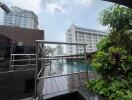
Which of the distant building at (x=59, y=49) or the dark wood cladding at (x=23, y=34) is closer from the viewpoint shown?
the distant building at (x=59, y=49)

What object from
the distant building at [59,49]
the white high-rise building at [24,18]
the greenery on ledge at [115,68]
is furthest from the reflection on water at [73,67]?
the white high-rise building at [24,18]

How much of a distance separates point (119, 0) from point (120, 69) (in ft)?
4.51

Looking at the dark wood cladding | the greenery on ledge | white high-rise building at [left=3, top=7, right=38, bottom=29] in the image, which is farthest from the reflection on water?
white high-rise building at [left=3, top=7, right=38, bottom=29]

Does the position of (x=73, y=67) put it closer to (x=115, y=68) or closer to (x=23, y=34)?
(x=115, y=68)

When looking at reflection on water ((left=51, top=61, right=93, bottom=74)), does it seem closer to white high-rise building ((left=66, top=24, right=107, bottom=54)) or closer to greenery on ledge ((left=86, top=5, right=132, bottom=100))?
greenery on ledge ((left=86, top=5, right=132, bottom=100))

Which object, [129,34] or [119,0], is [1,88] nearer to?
[119,0]

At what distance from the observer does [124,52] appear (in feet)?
8.73

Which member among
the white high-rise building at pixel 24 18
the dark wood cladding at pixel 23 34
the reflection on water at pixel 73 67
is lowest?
the reflection on water at pixel 73 67

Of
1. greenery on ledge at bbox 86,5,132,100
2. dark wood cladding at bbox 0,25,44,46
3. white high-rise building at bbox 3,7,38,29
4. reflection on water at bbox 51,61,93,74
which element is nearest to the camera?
greenery on ledge at bbox 86,5,132,100

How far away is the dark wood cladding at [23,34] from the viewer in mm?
14830

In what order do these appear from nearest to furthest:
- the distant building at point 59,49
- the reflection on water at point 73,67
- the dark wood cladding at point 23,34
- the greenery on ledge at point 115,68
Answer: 1. the greenery on ledge at point 115,68
2. the distant building at point 59,49
3. the reflection on water at point 73,67
4. the dark wood cladding at point 23,34

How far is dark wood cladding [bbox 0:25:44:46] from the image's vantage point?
48.7 ft

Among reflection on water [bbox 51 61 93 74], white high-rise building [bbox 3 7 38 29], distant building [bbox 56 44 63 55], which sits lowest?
reflection on water [bbox 51 61 93 74]

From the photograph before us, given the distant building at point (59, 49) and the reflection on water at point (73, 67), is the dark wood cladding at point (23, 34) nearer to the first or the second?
the reflection on water at point (73, 67)
